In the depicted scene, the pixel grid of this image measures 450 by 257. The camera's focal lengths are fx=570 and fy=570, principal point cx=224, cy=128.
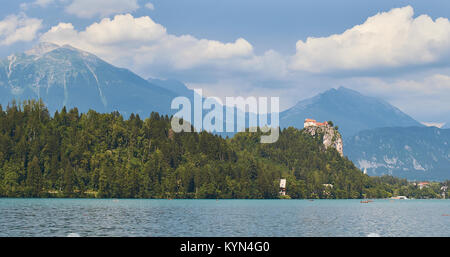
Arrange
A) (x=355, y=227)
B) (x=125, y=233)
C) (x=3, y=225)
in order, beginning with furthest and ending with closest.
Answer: (x=355, y=227) < (x=3, y=225) < (x=125, y=233)

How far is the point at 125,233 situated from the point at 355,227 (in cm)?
4351

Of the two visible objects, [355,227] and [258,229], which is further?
Answer: [355,227]

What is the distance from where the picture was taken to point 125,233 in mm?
81875
